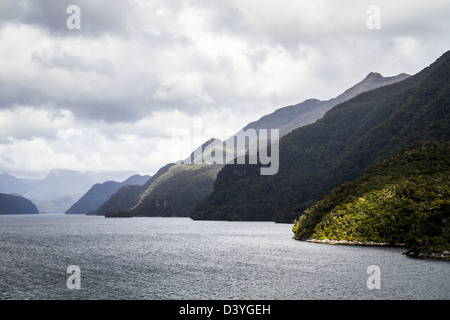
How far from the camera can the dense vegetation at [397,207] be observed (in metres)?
111

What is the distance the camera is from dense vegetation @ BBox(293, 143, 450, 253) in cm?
11149

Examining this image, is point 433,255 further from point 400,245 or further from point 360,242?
point 360,242

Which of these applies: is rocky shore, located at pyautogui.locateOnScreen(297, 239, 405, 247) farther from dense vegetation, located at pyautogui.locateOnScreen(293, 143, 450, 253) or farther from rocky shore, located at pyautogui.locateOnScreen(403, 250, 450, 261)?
rocky shore, located at pyautogui.locateOnScreen(403, 250, 450, 261)

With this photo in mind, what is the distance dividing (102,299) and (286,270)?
135 ft

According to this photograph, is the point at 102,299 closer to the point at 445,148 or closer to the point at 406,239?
the point at 406,239

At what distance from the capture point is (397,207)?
129875 mm

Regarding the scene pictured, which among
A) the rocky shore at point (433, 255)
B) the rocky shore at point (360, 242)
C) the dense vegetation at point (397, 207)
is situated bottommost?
the rocky shore at point (360, 242)

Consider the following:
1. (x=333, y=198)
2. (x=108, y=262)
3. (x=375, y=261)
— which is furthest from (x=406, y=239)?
(x=108, y=262)

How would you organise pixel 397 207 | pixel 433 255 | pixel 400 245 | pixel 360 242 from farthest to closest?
pixel 360 242 < pixel 397 207 < pixel 400 245 < pixel 433 255

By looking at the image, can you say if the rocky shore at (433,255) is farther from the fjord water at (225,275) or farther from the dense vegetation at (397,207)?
the fjord water at (225,275)

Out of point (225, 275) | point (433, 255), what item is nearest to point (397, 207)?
point (433, 255)

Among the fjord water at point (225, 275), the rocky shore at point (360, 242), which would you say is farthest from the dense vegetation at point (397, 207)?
the fjord water at point (225, 275)

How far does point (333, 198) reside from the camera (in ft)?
554
